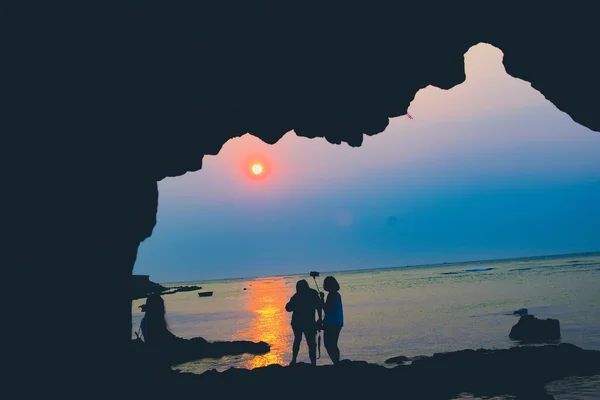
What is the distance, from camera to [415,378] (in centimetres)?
1176

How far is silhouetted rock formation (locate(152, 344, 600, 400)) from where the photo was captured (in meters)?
10.7

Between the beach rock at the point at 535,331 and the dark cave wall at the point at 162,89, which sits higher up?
the dark cave wall at the point at 162,89

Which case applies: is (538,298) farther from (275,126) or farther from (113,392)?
(113,392)

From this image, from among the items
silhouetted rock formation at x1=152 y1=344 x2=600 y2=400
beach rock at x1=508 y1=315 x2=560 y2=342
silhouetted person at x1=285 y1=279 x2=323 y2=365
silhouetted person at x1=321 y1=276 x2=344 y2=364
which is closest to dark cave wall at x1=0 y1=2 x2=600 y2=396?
silhouetted rock formation at x1=152 y1=344 x2=600 y2=400

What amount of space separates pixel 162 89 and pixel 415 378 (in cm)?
923

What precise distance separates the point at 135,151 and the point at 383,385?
25.6 ft

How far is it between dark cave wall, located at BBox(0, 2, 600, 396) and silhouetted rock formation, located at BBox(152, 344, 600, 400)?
2810 millimetres

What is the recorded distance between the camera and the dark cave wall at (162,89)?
8.59 metres

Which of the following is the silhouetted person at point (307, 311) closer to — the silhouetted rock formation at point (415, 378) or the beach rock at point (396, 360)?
the silhouetted rock formation at point (415, 378)

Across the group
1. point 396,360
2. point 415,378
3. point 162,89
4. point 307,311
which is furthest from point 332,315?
point 162,89

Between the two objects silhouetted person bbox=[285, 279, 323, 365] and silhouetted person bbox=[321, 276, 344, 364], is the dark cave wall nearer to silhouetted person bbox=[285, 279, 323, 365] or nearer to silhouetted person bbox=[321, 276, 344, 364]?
silhouetted person bbox=[285, 279, 323, 365]

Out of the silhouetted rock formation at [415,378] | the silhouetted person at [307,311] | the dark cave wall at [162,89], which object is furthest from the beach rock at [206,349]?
the dark cave wall at [162,89]

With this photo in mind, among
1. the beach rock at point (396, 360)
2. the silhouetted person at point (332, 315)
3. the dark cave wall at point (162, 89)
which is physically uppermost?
the dark cave wall at point (162, 89)

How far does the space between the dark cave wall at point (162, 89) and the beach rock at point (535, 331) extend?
9763 millimetres
